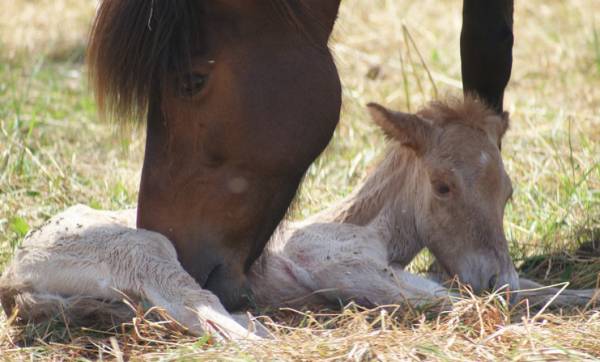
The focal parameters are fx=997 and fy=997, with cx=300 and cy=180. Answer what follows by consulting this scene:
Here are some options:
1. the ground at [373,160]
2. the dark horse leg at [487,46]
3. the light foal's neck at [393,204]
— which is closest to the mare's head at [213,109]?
the ground at [373,160]

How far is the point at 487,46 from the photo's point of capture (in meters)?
4.03

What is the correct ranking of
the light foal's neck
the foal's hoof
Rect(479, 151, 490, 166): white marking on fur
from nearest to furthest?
the foal's hoof
Rect(479, 151, 490, 166): white marking on fur
the light foal's neck

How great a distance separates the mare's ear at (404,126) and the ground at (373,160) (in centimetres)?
29

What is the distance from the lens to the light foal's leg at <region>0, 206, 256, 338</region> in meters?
2.84

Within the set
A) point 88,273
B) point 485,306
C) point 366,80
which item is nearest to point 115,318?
point 88,273

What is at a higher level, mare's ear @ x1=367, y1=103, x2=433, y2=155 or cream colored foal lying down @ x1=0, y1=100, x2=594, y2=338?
mare's ear @ x1=367, y1=103, x2=433, y2=155

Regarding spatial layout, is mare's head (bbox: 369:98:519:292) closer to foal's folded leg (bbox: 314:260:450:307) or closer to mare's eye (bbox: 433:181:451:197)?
mare's eye (bbox: 433:181:451:197)

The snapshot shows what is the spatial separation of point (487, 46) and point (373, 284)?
124 cm

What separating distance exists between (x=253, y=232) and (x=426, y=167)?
81 cm

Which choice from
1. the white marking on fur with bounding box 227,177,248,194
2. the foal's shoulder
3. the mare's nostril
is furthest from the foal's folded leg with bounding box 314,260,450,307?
the foal's shoulder

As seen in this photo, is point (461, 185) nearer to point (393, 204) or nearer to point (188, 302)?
point (393, 204)

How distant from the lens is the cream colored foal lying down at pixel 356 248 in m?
2.95

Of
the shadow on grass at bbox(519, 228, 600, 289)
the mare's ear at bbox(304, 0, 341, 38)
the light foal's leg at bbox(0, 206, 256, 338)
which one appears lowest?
the shadow on grass at bbox(519, 228, 600, 289)

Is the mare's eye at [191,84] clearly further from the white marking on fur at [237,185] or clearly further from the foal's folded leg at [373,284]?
the foal's folded leg at [373,284]
